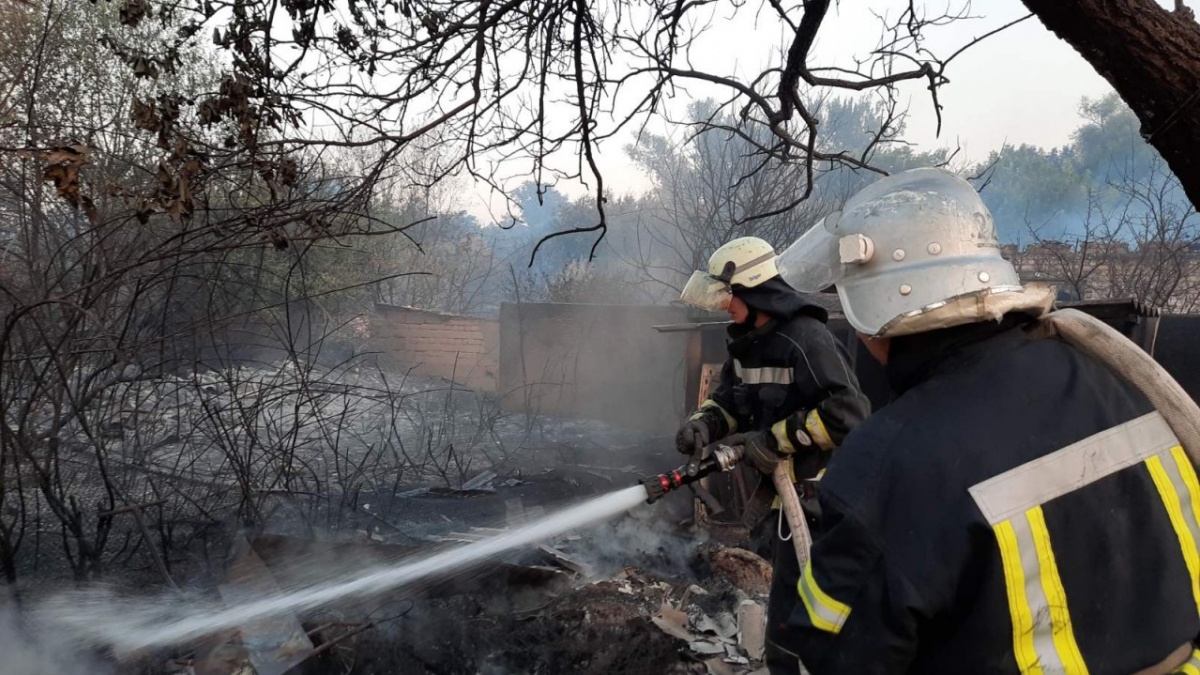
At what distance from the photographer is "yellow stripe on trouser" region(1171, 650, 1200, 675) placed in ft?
4.59

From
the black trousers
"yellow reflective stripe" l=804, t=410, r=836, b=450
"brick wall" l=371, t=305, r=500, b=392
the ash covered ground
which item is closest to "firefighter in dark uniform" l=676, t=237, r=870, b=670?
"yellow reflective stripe" l=804, t=410, r=836, b=450

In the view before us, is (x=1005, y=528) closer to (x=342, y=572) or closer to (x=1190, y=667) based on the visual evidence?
(x=1190, y=667)

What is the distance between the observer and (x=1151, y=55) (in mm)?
2529

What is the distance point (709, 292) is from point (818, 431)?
1.06m

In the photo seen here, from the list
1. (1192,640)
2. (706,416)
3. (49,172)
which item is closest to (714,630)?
(706,416)

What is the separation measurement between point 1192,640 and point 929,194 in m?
1.06

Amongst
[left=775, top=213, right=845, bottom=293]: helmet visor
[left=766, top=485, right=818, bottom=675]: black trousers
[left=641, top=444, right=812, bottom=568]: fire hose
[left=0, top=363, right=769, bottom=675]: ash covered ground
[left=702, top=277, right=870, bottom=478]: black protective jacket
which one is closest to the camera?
[left=766, top=485, right=818, bottom=675]: black trousers

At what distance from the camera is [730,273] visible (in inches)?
166

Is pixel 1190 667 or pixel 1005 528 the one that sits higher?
pixel 1005 528

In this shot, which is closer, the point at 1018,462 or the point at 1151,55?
the point at 1018,462

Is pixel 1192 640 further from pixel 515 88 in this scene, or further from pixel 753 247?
pixel 515 88

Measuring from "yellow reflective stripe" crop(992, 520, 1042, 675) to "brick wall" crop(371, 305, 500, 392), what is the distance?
45.6 ft

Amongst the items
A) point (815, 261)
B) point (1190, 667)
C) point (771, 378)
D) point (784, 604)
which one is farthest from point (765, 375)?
point (1190, 667)

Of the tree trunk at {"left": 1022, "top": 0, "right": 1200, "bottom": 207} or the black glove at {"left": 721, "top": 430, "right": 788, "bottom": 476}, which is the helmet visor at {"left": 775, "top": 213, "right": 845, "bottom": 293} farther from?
the black glove at {"left": 721, "top": 430, "right": 788, "bottom": 476}
